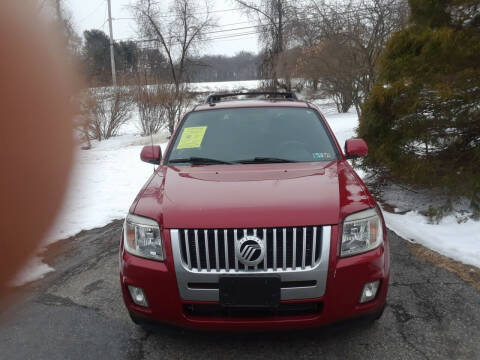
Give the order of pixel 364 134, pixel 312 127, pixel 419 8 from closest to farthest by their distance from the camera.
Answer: pixel 312 127 → pixel 419 8 → pixel 364 134

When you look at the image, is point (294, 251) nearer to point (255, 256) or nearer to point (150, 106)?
point (255, 256)

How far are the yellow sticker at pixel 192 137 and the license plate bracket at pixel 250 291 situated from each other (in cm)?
164

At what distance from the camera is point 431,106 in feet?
15.8

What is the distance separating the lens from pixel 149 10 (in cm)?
2562

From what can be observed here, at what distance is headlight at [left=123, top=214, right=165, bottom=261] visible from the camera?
92.6 inches

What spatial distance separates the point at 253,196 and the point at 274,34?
2267cm

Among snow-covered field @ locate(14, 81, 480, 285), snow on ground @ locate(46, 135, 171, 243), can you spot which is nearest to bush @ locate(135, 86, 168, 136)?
snow on ground @ locate(46, 135, 171, 243)

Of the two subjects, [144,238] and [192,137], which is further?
[192,137]

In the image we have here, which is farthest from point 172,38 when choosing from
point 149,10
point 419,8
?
point 419,8

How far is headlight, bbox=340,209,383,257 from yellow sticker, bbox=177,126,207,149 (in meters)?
1.68

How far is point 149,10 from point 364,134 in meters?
23.9

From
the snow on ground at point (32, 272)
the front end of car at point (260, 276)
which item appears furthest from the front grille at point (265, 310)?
the snow on ground at point (32, 272)

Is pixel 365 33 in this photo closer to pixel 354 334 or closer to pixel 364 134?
pixel 364 134

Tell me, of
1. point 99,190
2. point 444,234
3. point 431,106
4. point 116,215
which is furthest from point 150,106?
point 444,234
